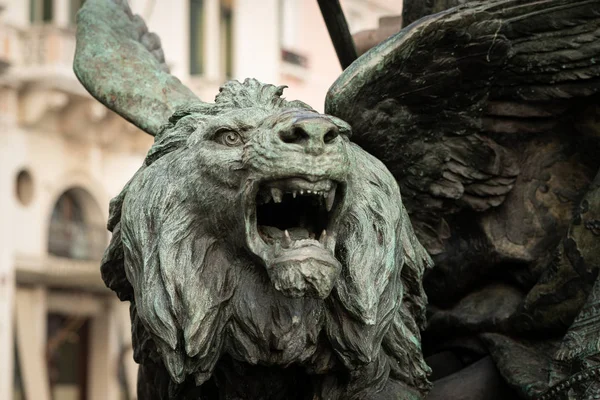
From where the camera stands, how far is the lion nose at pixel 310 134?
106 inches

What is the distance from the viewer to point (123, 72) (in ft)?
12.0

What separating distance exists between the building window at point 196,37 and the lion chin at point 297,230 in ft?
61.6

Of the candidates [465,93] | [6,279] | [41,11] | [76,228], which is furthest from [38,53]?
[465,93]

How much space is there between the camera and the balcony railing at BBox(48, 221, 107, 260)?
63.1ft

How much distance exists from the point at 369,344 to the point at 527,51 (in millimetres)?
860

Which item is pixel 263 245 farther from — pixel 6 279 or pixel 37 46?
pixel 37 46

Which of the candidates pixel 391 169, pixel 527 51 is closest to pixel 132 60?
pixel 391 169

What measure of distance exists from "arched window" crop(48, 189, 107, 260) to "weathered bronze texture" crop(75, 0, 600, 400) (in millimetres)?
15547

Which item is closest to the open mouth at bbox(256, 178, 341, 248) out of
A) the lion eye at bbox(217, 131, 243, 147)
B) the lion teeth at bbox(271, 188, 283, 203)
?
the lion teeth at bbox(271, 188, 283, 203)

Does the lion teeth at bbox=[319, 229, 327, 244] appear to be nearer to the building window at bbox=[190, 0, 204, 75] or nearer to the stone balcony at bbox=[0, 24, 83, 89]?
the stone balcony at bbox=[0, 24, 83, 89]

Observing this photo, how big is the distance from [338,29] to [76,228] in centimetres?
1598

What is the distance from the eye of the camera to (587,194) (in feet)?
11.2

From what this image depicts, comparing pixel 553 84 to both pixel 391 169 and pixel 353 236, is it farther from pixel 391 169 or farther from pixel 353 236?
pixel 353 236

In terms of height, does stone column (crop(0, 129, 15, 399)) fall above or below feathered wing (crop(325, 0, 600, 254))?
below
